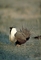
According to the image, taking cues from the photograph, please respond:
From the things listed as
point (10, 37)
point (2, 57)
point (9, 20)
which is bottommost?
point (2, 57)

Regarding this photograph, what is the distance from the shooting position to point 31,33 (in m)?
2.06

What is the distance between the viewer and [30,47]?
202cm

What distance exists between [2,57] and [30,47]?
31 centimetres

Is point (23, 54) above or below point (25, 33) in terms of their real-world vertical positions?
below

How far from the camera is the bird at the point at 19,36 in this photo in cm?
203

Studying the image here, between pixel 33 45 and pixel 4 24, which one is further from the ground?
pixel 4 24

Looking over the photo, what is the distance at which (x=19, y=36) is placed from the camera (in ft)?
6.69

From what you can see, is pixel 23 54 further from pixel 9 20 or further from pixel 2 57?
pixel 9 20

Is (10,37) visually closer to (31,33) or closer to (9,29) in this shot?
(9,29)

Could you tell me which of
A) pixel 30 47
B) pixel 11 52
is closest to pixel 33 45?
pixel 30 47

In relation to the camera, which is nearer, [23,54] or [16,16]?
[23,54]

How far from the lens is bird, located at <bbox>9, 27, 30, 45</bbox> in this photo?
203 centimetres

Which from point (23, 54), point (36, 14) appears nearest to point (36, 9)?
point (36, 14)

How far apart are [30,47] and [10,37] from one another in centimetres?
24
